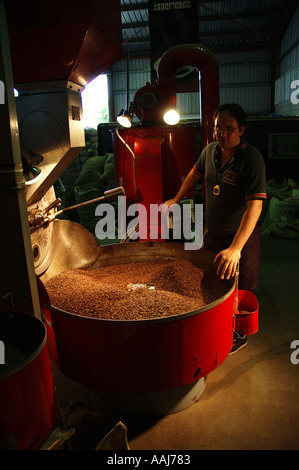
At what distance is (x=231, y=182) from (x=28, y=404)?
165cm

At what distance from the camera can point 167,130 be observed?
11.3 feet

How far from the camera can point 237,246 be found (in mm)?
1893

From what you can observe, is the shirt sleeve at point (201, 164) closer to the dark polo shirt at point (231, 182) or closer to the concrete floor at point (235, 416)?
the dark polo shirt at point (231, 182)

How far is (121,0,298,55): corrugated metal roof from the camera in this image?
1018cm

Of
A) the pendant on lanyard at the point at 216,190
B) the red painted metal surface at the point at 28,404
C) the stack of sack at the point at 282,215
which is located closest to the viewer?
the red painted metal surface at the point at 28,404

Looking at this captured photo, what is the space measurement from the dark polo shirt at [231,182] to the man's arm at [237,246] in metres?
0.08

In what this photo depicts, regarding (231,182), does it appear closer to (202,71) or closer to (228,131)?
(228,131)

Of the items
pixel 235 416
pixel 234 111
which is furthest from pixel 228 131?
pixel 235 416

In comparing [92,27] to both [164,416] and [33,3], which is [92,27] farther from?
[164,416]

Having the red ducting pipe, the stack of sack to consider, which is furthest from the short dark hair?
the stack of sack

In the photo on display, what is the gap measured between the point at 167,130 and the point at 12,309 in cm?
252

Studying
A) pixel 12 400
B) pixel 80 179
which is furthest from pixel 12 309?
pixel 80 179

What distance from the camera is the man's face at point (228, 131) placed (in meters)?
2.05

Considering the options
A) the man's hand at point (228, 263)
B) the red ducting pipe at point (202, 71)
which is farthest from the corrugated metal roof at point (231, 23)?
→ the man's hand at point (228, 263)
